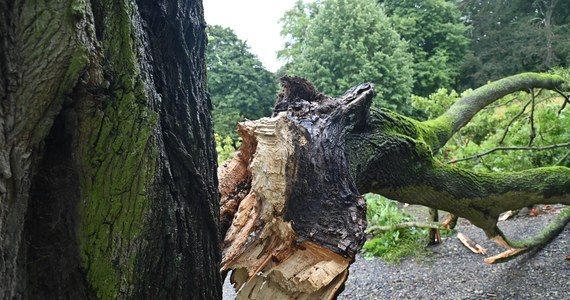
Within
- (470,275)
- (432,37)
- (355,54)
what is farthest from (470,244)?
(432,37)

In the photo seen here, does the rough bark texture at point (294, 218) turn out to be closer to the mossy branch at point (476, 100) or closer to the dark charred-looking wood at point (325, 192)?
the dark charred-looking wood at point (325, 192)

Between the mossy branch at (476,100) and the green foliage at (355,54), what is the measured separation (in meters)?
10.7

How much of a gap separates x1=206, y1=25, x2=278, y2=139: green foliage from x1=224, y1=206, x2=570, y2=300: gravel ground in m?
12.4

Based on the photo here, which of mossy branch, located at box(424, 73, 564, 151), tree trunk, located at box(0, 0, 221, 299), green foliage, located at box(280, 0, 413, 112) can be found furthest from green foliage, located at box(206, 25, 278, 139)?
tree trunk, located at box(0, 0, 221, 299)

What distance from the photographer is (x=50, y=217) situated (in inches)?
45.5

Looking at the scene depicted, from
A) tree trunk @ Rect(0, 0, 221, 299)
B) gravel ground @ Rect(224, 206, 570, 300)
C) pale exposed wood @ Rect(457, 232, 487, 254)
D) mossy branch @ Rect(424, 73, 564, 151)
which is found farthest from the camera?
pale exposed wood @ Rect(457, 232, 487, 254)

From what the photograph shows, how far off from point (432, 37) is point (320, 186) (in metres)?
20.2

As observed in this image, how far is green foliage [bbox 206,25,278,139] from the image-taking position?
17.7 metres

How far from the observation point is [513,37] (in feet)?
61.7

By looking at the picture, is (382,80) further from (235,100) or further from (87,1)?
(87,1)

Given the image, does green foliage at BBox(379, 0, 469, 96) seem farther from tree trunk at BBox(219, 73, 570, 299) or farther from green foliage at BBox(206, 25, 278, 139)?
tree trunk at BBox(219, 73, 570, 299)

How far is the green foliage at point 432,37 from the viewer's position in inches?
728

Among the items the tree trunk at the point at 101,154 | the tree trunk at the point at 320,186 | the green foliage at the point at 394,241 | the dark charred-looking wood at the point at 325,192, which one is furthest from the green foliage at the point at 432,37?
the tree trunk at the point at 101,154

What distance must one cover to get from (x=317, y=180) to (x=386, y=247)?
430 centimetres
